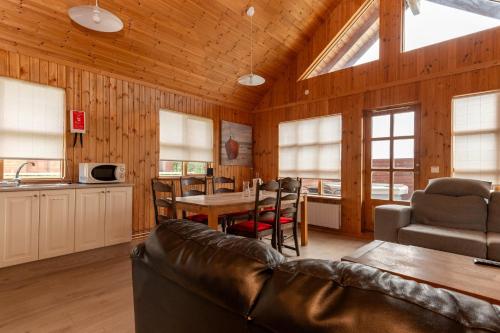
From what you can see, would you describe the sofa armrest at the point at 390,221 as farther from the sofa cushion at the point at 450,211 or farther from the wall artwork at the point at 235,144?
the wall artwork at the point at 235,144

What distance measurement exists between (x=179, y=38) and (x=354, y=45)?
3075 millimetres

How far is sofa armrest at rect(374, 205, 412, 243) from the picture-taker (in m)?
3.13

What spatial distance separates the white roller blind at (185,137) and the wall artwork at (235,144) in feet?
1.00

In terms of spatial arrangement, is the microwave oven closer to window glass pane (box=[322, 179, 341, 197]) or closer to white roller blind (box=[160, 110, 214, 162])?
white roller blind (box=[160, 110, 214, 162])

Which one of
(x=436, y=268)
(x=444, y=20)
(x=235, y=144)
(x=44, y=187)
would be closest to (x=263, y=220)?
(x=436, y=268)

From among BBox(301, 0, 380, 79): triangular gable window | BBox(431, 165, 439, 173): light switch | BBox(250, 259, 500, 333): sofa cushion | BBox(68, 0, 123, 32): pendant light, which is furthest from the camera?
BBox(301, 0, 380, 79): triangular gable window

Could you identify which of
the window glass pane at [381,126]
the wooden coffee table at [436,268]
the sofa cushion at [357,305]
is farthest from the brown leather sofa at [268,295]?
the window glass pane at [381,126]

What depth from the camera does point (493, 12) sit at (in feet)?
11.9

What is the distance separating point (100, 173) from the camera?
3568 mm

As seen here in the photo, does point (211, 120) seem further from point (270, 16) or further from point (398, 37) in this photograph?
point (398, 37)

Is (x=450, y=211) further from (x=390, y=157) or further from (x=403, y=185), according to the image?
(x=390, y=157)

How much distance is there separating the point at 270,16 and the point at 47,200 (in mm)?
3994

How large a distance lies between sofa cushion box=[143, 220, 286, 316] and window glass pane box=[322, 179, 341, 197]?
4.32m

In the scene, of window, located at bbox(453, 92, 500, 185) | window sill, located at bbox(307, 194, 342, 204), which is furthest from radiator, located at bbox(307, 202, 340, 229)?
window, located at bbox(453, 92, 500, 185)
